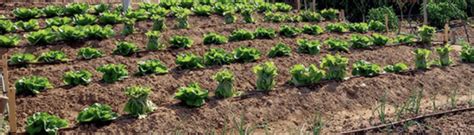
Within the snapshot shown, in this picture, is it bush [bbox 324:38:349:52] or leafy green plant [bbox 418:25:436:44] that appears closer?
bush [bbox 324:38:349:52]

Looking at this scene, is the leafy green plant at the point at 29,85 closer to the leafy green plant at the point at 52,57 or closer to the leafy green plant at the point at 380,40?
the leafy green plant at the point at 52,57

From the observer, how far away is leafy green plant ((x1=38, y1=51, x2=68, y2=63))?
27.3 feet

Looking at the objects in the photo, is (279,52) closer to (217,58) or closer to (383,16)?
(217,58)

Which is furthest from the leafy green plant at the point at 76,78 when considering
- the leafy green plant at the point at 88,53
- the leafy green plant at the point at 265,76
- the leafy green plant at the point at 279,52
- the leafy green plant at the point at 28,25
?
the leafy green plant at the point at 28,25

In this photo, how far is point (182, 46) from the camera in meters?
9.44

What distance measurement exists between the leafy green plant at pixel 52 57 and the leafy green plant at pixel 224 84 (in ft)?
9.04

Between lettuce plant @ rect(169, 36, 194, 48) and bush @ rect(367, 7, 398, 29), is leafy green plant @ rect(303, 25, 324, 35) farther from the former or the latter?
bush @ rect(367, 7, 398, 29)

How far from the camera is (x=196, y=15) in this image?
1239cm

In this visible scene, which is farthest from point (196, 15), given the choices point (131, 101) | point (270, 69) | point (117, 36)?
point (131, 101)

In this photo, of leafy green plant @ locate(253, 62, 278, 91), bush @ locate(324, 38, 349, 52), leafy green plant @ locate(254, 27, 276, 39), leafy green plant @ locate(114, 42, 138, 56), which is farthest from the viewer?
leafy green plant @ locate(254, 27, 276, 39)

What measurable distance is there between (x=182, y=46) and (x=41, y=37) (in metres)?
2.32

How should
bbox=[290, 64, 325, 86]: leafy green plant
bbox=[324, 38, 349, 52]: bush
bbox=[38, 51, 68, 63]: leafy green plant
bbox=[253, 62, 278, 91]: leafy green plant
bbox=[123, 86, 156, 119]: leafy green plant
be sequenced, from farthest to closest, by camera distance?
bbox=[324, 38, 349, 52]: bush < bbox=[38, 51, 68, 63]: leafy green plant < bbox=[290, 64, 325, 86]: leafy green plant < bbox=[253, 62, 278, 91]: leafy green plant < bbox=[123, 86, 156, 119]: leafy green plant

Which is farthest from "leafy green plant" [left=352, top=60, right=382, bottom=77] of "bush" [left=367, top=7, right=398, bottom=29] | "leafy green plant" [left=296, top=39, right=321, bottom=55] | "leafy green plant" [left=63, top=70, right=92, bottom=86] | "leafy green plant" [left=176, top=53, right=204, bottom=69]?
"bush" [left=367, top=7, right=398, bottom=29]

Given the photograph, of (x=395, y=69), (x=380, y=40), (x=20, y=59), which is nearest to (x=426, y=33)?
(x=380, y=40)
